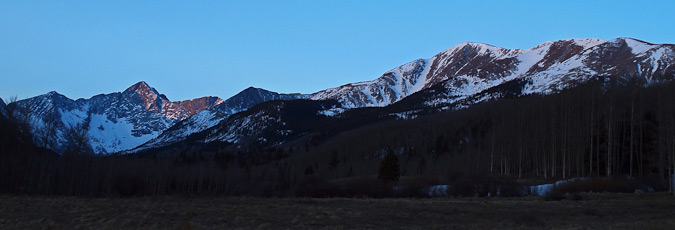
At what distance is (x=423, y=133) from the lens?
158125 millimetres

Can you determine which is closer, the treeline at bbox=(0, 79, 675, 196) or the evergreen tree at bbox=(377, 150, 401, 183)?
the treeline at bbox=(0, 79, 675, 196)

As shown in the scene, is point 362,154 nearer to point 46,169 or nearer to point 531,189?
point 46,169

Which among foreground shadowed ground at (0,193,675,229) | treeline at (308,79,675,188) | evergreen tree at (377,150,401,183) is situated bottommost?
foreground shadowed ground at (0,193,675,229)

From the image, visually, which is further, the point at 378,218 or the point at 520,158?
the point at 520,158

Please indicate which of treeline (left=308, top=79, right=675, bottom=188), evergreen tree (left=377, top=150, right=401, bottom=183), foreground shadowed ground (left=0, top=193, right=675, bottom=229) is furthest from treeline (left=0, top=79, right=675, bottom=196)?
foreground shadowed ground (left=0, top=193, right=675, bottom=229)

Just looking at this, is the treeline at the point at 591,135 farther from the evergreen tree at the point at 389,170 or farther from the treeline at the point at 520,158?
the evergreen tree at the point at 389,170

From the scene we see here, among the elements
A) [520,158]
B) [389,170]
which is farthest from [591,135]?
[389,170]

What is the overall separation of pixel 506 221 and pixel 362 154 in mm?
133789

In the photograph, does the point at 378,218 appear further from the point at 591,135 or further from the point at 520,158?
the point at 520,158

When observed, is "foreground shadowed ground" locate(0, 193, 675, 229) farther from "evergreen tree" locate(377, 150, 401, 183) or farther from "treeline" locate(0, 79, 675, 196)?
"evergreen tree" locate(377, 150, 401, 183)

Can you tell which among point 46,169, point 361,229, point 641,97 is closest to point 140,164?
point 46,169

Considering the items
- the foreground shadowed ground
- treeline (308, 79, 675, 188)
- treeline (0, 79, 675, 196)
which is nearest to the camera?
the foreground shadowed ground

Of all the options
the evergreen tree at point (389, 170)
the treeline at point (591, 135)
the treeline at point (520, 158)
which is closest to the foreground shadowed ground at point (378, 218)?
the treeline at point (591, 135)

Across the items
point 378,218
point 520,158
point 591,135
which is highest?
point 591,135
